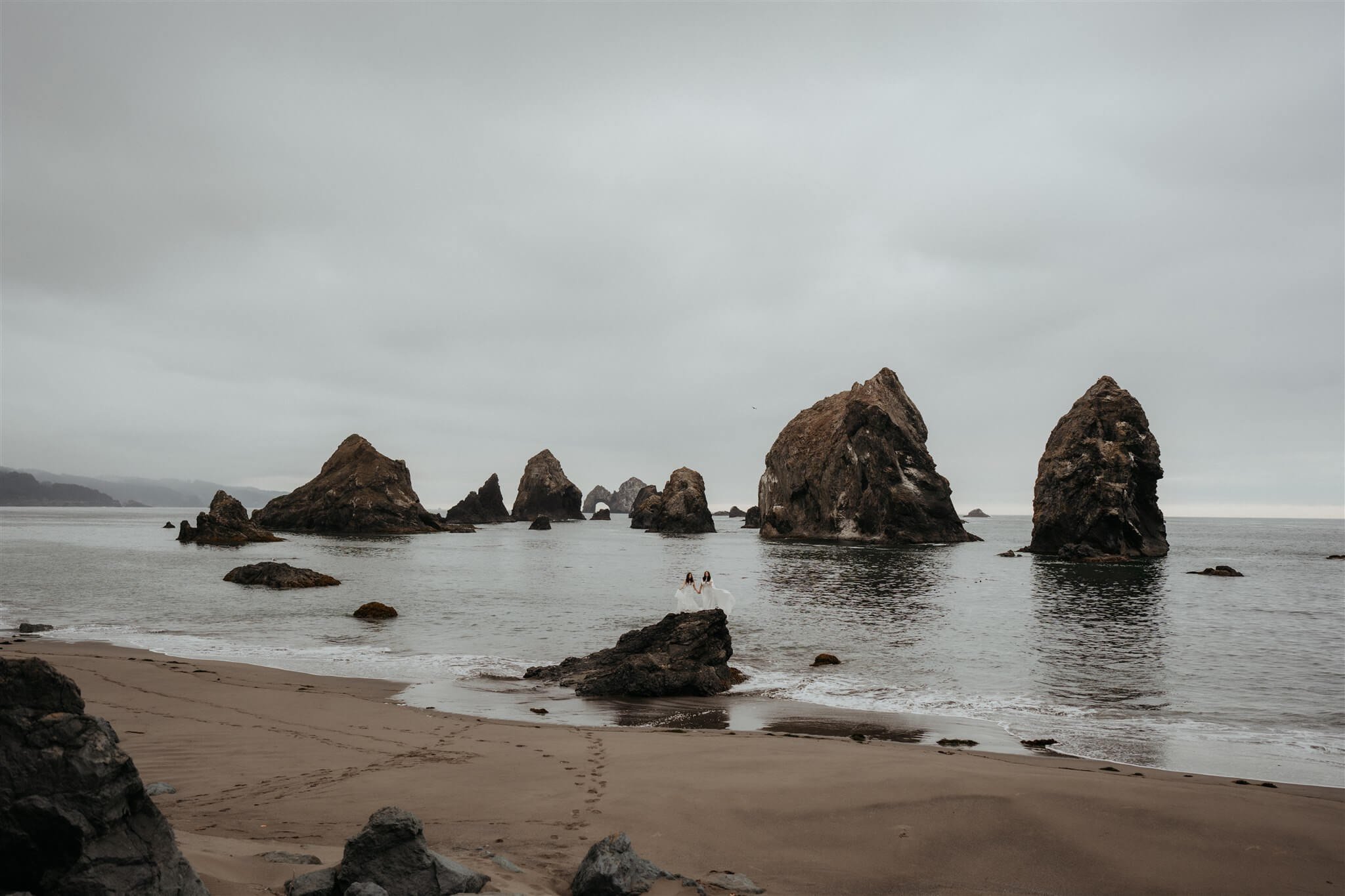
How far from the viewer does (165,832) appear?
415 centimetres

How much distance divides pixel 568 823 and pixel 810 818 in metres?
2.31

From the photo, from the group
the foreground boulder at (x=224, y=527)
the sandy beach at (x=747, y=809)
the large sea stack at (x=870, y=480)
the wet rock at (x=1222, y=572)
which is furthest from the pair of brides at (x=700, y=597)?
the large sea stack at (x=870, y=480)

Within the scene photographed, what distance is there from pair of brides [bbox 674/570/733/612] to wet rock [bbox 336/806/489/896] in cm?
1410

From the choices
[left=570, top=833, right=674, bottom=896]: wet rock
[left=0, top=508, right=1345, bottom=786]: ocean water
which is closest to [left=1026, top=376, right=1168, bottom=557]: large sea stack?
[left=0, top=508, right=1345, bottom=786]: ocean water

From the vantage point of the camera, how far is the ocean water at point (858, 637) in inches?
531

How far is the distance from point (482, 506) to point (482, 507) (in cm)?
14

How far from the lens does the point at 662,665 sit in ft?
53.5

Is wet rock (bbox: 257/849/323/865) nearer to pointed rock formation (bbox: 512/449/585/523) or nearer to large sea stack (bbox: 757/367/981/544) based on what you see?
large sea stack (bbox: 757/367/981/544)

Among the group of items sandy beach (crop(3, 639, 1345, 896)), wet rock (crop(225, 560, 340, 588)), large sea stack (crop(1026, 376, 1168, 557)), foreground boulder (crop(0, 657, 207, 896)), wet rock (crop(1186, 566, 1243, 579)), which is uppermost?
large sea stack (crop(1026, 376, 1168, 557))

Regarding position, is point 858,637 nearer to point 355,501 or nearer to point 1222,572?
point 1222,572

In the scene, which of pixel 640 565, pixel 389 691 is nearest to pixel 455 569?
pixel 640 565

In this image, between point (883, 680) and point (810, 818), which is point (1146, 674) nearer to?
point (883, 680)

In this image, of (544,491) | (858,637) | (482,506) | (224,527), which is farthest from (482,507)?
(858,637)

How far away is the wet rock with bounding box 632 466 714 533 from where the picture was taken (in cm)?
12131
